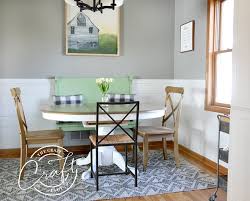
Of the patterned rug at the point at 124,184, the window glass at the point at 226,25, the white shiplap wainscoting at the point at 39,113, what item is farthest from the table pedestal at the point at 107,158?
the window glass at the point at 226,25

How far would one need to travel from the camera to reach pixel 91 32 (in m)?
4.02

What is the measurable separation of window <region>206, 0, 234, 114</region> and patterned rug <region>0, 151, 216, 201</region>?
2.82ft

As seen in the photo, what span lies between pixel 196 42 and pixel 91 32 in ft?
4.92

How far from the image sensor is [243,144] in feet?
4.10

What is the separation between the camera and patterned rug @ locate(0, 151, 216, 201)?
2.56 meters

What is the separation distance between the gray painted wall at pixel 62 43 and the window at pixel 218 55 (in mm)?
1030

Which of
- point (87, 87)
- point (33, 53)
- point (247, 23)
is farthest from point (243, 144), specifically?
point (33, 53)

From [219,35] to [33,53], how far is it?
8.22ft

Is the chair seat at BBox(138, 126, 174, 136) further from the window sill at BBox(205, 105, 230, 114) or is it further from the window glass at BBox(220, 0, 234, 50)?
the window glass at BBox(220, 0, 234, 50)

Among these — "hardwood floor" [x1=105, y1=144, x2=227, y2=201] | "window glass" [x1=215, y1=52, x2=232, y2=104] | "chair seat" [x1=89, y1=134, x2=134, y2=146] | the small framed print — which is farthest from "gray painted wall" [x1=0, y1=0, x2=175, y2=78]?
"hardwood floor" [x1=105, y1=144, x2=227, y2=201]

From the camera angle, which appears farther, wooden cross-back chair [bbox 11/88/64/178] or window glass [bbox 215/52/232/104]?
window glass [bbox 215/52/232/104]

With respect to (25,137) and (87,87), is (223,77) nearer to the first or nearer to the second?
(87,87)

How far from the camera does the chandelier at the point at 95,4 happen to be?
281 centimetres

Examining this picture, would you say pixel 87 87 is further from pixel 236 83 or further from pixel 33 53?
pixel 236 83
